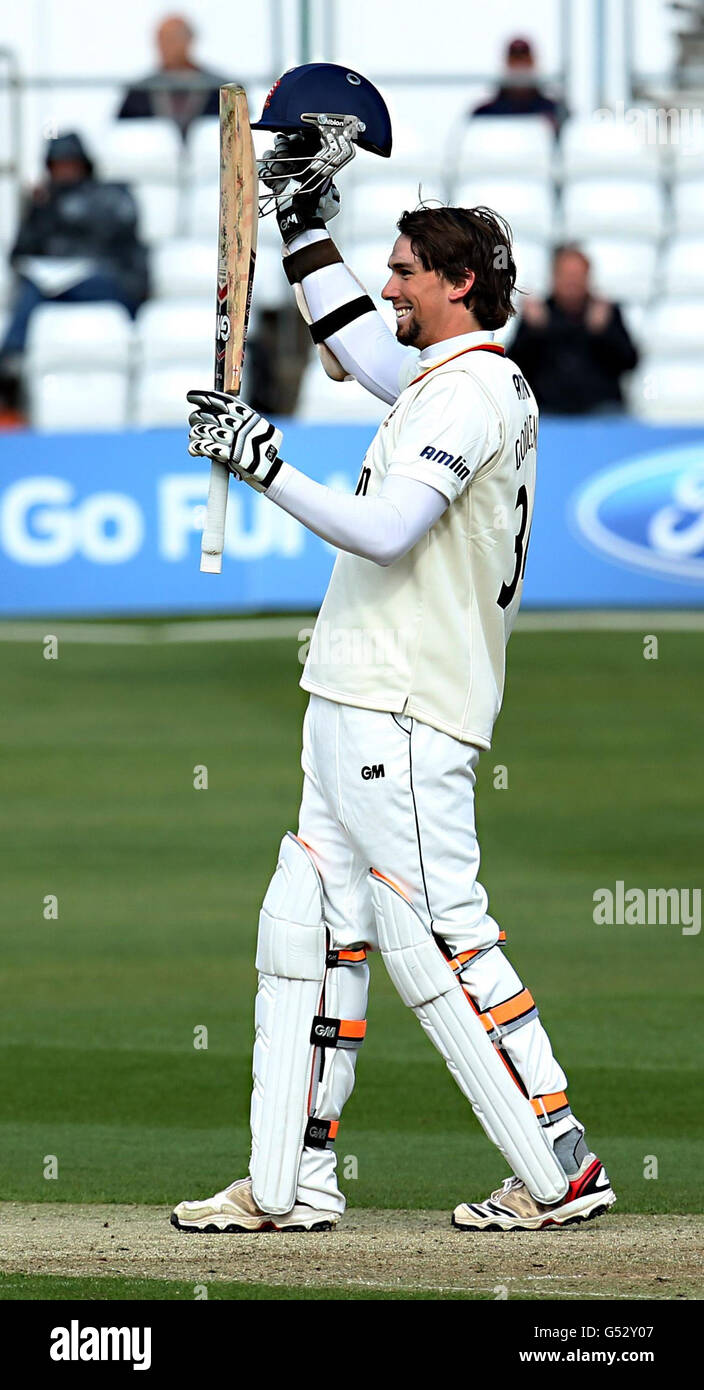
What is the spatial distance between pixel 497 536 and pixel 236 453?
67cm

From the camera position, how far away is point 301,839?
5367 mm

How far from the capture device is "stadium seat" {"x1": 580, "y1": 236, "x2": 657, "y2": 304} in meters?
17.4

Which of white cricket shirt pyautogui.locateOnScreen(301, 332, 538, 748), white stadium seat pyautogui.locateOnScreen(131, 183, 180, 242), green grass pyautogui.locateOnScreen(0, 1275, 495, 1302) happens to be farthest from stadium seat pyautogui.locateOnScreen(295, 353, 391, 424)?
green grass pyautogui.locateOnScreen(0, 1275, 495, 1302)

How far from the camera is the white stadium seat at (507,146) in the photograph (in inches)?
682

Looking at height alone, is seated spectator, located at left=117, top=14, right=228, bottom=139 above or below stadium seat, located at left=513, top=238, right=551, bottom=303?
above

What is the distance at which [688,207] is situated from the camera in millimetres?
17656

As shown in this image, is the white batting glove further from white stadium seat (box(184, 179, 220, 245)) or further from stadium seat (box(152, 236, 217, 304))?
white stadium seat (box(184, 179, 220, 245))

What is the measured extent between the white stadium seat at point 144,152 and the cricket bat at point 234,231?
12.8 m

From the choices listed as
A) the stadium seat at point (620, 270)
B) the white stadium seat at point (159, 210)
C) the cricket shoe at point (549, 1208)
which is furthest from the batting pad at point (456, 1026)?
the white stadium seat at point (159, 210)

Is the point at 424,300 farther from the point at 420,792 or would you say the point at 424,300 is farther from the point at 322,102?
the point at 420,792

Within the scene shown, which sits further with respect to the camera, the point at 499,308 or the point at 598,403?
the point at 598,403
